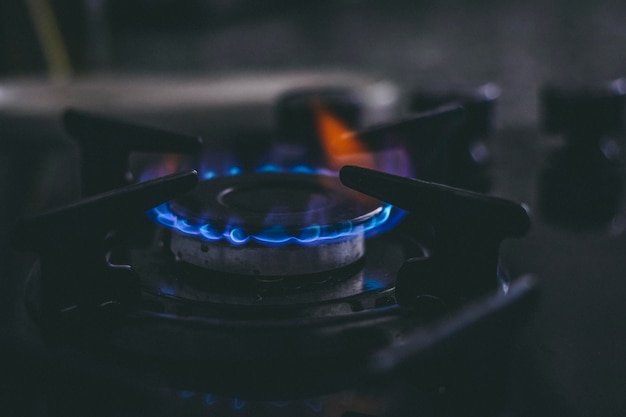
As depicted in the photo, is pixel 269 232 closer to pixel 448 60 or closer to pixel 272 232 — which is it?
pixel 272 232

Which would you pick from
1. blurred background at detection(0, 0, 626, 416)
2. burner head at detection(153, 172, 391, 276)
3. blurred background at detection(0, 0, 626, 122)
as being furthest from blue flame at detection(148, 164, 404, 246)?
blurred background at detection(0, 0, 626, 122)

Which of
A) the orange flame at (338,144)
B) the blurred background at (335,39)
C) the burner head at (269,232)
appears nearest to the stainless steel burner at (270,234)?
the burner head at (269,232)

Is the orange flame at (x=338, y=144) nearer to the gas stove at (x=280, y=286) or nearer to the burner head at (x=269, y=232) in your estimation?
the gas stove at (x=280, y=286)

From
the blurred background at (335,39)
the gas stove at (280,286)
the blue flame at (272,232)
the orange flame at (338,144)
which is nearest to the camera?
the gas stove at (280,286)

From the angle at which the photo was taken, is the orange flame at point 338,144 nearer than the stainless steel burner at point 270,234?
No

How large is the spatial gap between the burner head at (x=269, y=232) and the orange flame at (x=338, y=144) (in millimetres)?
132

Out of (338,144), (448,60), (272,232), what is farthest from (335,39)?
(272,232)

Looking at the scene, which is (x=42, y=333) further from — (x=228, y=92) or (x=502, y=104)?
(x=502, y=104)

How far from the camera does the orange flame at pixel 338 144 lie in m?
0.68

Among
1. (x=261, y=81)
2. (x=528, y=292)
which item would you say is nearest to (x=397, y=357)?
(x=528, y=292)

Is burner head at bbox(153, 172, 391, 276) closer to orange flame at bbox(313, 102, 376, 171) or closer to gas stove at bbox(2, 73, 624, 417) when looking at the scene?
gas stove at bbox(2, 73, 624, 417)

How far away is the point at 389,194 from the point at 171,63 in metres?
1.65

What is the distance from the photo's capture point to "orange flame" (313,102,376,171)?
0.68 m

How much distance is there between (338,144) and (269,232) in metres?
0.25
